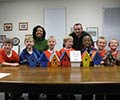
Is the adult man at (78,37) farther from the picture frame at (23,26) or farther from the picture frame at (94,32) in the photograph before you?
the picture frame at (23,26)

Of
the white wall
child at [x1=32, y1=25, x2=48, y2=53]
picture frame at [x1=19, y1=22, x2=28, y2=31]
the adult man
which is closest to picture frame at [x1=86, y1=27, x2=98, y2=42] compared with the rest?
the white wall

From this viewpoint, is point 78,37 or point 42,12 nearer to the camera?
point 78,37

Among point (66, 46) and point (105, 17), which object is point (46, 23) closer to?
point (105, 17)

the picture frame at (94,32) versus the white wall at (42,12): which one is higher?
the white wall at (42,12)

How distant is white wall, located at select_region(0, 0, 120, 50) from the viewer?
265 inches

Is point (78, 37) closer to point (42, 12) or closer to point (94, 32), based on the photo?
point (94, 32)

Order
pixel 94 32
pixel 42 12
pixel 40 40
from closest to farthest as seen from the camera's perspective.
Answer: pixel 40 40, pixel 94 32, pixel 42 12

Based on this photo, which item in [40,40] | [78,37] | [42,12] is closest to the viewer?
[40,40]

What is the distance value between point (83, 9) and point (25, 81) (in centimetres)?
539

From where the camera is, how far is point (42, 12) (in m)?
6.86

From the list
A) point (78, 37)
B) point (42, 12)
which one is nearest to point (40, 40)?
point (78, 37)

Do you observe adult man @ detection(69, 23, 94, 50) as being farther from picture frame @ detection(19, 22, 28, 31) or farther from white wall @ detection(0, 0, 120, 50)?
picture frame @ detection(19, 22, 28, 31)

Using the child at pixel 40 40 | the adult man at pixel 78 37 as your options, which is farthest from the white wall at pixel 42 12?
the child at pixel 40 40

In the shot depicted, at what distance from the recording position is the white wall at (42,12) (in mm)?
6723
